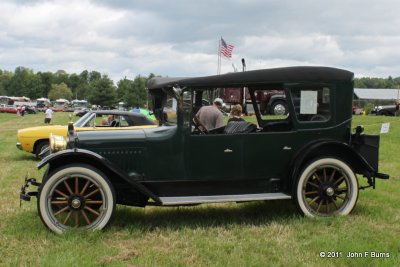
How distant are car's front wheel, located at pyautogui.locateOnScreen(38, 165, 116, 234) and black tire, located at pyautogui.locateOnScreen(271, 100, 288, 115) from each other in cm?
229

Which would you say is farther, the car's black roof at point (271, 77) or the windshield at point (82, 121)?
the windshield at point (82, 121)

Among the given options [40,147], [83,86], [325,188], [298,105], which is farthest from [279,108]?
[83,86]

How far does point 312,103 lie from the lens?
543 centimetres

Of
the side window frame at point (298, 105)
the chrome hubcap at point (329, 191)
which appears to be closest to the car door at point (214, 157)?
the side window frame at point (298, 105)

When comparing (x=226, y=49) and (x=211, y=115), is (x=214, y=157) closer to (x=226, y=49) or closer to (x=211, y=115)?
(x=211, y=115)

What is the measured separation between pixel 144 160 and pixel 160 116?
1095 millimetres

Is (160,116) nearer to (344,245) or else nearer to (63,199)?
(63,199)

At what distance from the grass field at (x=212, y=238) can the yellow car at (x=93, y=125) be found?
4473mm

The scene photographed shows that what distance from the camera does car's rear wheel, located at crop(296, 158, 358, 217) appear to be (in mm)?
5273

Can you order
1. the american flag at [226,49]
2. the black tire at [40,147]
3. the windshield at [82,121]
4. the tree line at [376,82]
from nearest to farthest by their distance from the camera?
the windshield at [82,121] < the black tire at [40,147] < the american flag at [226,49] < the tree line at [376,82]

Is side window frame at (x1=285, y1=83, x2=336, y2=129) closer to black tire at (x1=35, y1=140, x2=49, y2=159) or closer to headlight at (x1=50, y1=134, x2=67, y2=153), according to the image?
headlight at (x1=50, y1=134, x2=67, y2=153)

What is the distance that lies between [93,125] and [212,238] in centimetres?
661

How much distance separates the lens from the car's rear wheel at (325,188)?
208 inches

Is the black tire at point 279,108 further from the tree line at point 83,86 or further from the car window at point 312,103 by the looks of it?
the tree line at point 83,86
